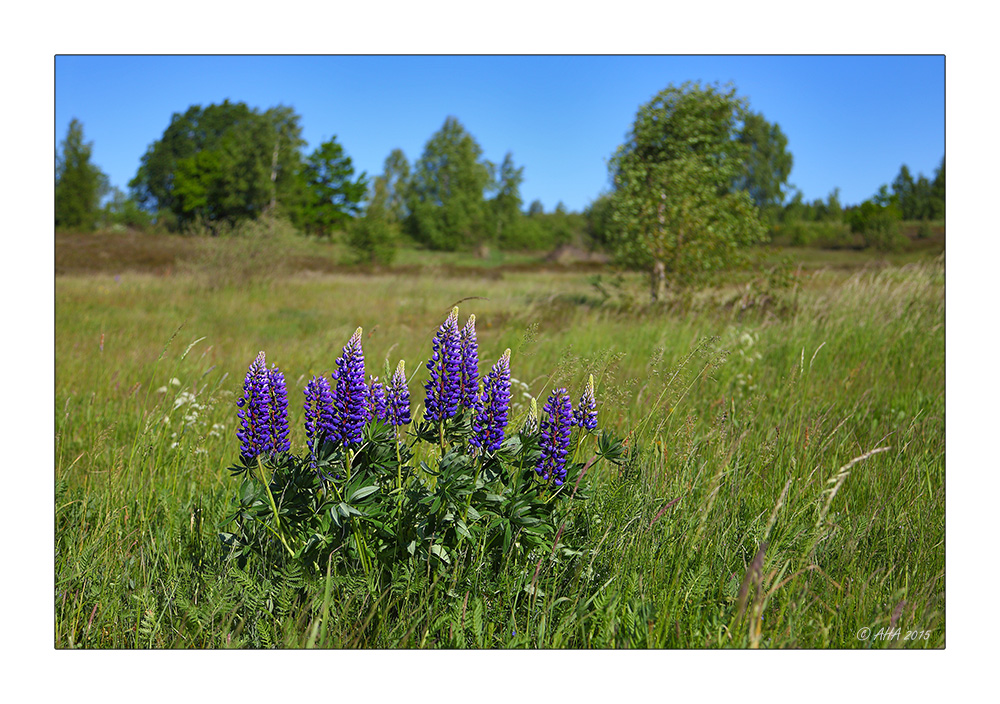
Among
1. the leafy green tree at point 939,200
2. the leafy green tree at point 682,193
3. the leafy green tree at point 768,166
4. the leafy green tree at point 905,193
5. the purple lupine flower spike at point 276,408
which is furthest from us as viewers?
the leafy green tree at point 768,166

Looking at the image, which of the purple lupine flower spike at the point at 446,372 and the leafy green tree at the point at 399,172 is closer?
the purple lupine flower spike at the point at 446,372

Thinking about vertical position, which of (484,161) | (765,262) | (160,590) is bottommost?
(160,590)

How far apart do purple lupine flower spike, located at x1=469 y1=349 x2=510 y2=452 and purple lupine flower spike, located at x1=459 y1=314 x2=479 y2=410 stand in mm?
27

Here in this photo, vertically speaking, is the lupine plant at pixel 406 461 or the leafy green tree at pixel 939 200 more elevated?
the leafy green tree at pixel 939 200

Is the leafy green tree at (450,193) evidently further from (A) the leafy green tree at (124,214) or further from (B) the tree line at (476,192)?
(A) the leafy green tree at (124,214)

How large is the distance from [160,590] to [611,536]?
4.62 ft

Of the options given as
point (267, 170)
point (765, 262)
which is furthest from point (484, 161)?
point (765, 262)

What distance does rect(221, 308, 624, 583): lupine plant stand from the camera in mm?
1486

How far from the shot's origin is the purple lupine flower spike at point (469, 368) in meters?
1.52

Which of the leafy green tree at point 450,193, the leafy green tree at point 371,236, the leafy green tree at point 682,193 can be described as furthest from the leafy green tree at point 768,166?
the leafy green tree at point 682,193

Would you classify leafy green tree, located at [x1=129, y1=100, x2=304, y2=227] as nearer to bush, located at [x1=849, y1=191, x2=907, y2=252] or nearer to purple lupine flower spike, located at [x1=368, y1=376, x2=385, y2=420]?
bush, located at [x1=849, y1=191, x2=907, y2=252]

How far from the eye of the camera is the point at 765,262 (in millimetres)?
9453

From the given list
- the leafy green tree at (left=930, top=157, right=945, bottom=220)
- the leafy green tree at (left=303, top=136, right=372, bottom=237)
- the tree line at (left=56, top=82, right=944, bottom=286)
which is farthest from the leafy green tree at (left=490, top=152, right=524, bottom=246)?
the leafy green tree at (left=930, top=157, right=945, bottom=220)
